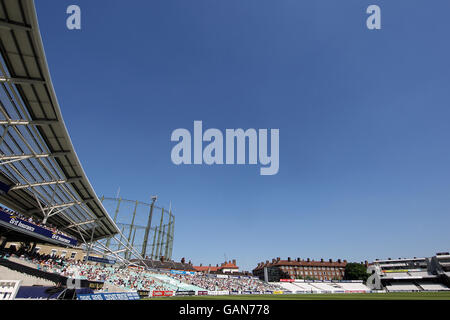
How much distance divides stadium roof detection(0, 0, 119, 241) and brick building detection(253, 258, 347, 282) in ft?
316

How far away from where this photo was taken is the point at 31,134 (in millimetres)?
17688

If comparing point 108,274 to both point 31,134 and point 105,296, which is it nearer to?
point 105,296

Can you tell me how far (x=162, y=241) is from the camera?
73.4 metres

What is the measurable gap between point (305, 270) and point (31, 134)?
4608 inches

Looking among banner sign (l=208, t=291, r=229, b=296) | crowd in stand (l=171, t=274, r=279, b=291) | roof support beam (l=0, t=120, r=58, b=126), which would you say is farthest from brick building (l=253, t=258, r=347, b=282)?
roof support beam (l=0, t=120, r=58, b=126)

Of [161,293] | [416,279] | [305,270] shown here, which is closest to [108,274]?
[161,293]

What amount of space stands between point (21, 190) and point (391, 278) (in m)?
97.9

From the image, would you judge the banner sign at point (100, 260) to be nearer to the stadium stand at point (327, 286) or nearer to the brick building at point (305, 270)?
the stadium stand at point (327, 286)

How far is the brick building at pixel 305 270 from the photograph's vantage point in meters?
106

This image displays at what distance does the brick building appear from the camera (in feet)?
347

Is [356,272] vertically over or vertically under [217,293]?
over

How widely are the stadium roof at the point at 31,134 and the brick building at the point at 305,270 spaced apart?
96218 mm

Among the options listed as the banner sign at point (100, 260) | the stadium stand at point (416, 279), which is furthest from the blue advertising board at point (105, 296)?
the stadium stand at point (416, 279)
